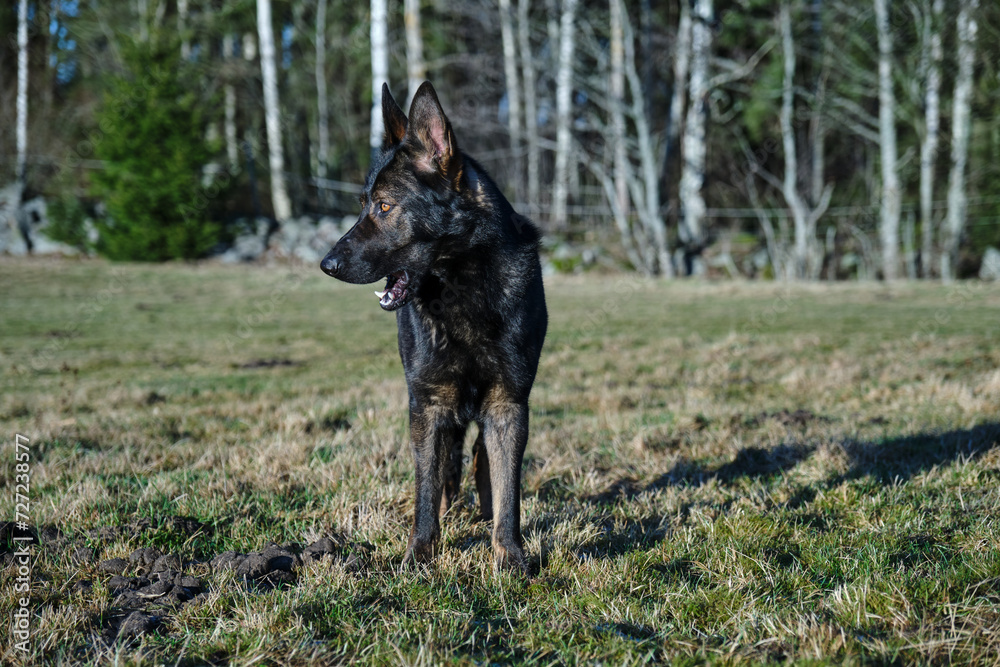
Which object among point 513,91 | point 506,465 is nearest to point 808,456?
point 506,465

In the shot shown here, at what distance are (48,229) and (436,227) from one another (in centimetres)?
2296

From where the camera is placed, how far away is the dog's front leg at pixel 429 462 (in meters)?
2.96

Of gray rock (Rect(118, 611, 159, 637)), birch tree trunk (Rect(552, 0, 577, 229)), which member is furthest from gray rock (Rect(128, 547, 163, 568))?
birch tree trunk (Rect(552, 0, 577, 229))

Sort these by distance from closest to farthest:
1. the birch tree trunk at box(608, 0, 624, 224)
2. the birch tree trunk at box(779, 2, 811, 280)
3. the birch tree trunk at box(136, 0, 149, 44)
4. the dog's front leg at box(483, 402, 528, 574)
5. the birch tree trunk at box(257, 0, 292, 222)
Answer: the dog's front leg at box(483, 402, 528, 574) < the birch tree trunk at box(779, 2, 811, 280) < the birch tree trunk at box(608, 0, 624, 224) < the birch tree trunk at box(257, 0, 292, 222) < the birch tree trunk at box(136, 0, 149, 44)

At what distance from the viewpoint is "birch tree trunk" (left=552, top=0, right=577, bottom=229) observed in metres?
19.3

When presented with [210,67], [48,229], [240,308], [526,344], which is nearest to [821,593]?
[526,344]

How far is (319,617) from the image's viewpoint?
227cm

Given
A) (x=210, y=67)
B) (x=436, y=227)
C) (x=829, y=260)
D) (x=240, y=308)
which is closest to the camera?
(x=436, y=227)

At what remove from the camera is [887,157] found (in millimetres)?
17812

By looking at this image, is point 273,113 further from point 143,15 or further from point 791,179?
point 791,179

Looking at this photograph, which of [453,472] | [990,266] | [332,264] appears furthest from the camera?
[990,266]

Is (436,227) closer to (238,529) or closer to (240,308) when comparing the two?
(238,529)

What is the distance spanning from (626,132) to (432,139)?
2044 cm

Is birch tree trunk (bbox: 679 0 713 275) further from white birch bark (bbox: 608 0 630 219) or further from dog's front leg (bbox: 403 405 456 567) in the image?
dog's front leg (bbox: 403 405 456 567)
